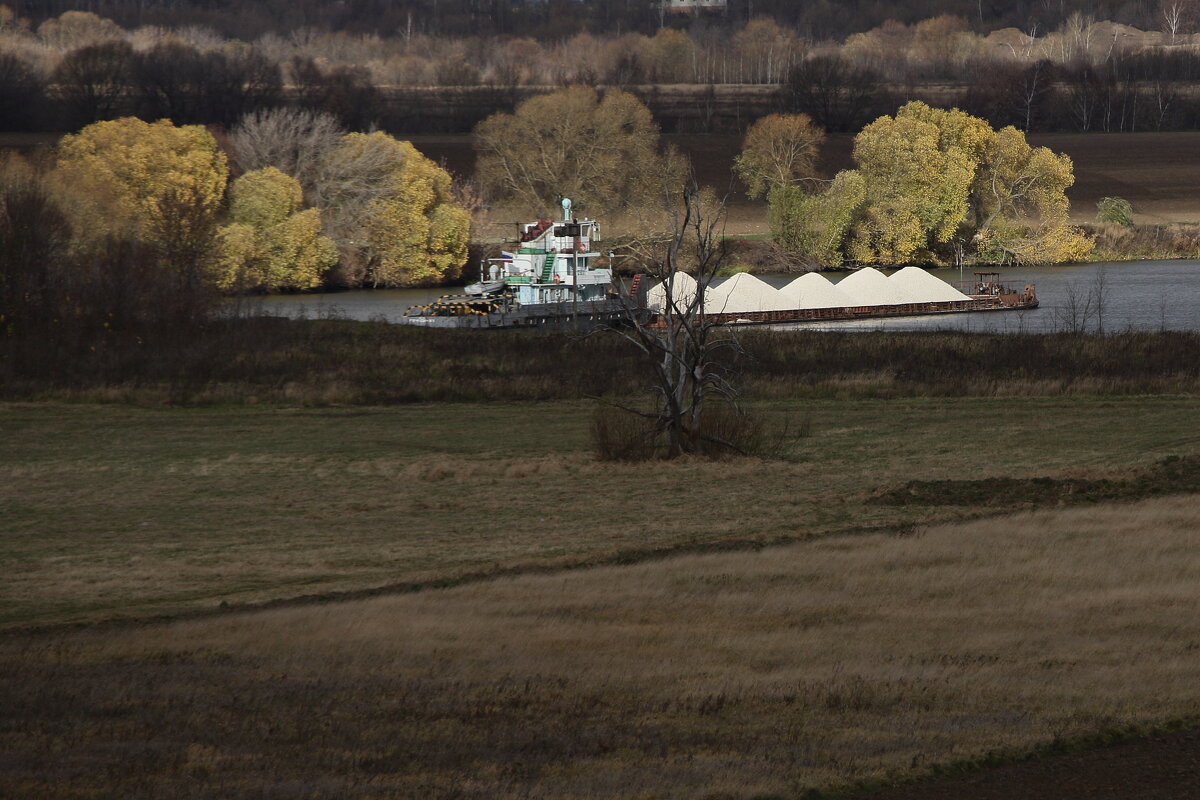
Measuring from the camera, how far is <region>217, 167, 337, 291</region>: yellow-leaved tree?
79.1 meters

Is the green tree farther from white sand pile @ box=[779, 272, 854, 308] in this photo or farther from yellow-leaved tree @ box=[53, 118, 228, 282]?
yellow-leaved tree @ box=[53, 118, 228, 282]

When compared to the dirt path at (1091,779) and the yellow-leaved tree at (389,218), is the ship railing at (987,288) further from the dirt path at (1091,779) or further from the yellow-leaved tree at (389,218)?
the dirt path at (1091,779)

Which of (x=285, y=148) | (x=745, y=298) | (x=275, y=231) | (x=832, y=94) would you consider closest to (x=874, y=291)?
(x=745, y=298)

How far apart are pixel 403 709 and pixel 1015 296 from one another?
65813 mm

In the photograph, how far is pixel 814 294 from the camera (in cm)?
7275

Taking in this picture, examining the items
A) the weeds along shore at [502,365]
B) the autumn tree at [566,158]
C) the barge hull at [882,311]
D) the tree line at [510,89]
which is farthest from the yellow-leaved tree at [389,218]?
the tree line at [510,89]

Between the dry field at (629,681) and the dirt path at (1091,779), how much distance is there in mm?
289

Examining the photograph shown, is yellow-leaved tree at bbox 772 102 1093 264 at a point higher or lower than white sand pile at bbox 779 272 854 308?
higher

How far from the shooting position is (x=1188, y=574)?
16.1m

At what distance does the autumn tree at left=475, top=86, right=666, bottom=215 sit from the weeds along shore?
1910 inches

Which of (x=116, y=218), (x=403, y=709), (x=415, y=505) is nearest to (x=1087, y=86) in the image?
(x=116, y=218)

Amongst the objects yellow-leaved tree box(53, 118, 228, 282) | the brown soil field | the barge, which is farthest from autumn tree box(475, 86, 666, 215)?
the barge

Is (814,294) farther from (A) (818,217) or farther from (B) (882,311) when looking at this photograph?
(A) (818,217)

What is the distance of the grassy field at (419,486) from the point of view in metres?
18.6
